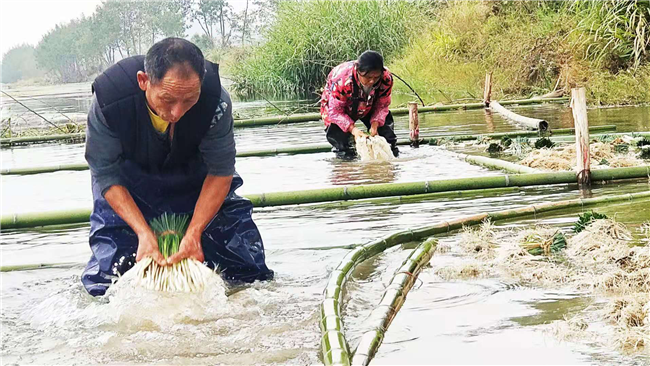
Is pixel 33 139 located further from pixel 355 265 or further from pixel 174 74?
pixel 174 74

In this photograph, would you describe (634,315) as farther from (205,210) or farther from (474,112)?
(474,112)

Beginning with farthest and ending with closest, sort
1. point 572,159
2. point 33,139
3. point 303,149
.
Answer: point 33,139 → point 303,149 → point 572,159

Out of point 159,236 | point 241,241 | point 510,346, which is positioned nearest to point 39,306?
point 159,236

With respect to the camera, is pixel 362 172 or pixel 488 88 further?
pixel 488 88

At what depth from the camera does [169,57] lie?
12.0 ft

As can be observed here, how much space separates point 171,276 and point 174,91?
2.72 ft

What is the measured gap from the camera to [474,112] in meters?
14.8

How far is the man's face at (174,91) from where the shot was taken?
12.0ft

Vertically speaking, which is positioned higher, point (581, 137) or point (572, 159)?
point (581, 137)

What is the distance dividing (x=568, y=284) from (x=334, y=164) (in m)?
5.28

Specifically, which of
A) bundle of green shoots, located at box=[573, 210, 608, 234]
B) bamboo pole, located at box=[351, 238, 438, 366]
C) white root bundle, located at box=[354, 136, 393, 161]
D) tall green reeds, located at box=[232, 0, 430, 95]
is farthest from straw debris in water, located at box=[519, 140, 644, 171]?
tall green reeds, located at box=[232, 0, 430, 95]

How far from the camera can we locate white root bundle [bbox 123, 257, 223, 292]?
404 cm

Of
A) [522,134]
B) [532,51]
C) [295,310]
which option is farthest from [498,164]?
[532,51]

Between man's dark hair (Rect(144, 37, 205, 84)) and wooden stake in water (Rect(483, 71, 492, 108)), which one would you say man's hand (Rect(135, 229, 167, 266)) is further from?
wooden stake in water (Rect(483, 71, 492, 108))
